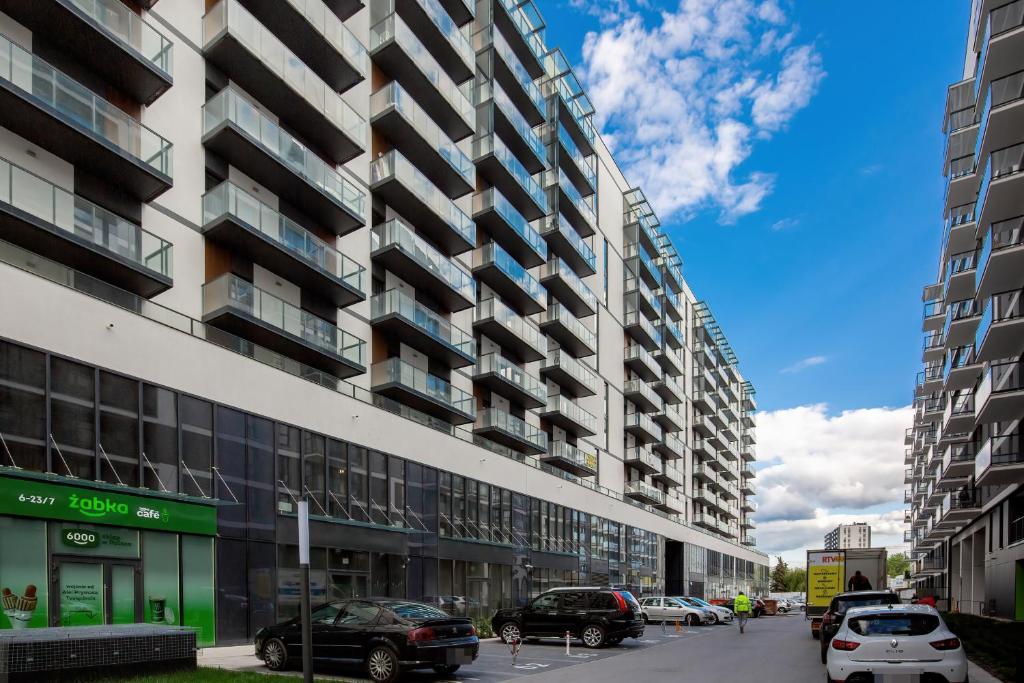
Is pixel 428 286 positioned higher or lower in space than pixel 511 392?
higher

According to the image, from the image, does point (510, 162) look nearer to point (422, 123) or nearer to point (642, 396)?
point (422, 123)

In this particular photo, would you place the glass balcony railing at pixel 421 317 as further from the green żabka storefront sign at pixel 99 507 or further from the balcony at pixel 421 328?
the green żabka storefront sign at pixel 99 507

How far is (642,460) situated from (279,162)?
1620 inches

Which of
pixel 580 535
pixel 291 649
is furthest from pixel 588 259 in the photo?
pixel 291 649

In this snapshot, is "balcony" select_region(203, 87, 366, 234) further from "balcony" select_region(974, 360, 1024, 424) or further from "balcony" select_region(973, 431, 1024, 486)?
"balcony" select_region(973, 431, 1024, 486)

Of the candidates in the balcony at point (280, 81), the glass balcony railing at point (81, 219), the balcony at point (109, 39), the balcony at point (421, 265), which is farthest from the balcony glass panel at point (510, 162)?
the glass balcony railing at point (81, 219)

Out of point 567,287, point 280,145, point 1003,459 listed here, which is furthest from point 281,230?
point 1003,459

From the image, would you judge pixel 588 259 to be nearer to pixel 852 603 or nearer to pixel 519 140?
pixel 519 140

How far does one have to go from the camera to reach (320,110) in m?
26.4

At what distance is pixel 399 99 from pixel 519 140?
42.3 feet

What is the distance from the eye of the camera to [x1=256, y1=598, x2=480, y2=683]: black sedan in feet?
50.2

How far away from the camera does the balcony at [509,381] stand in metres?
38.3

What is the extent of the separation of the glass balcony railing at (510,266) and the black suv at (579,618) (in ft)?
58.3

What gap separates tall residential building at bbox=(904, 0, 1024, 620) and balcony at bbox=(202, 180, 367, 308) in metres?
21.2
